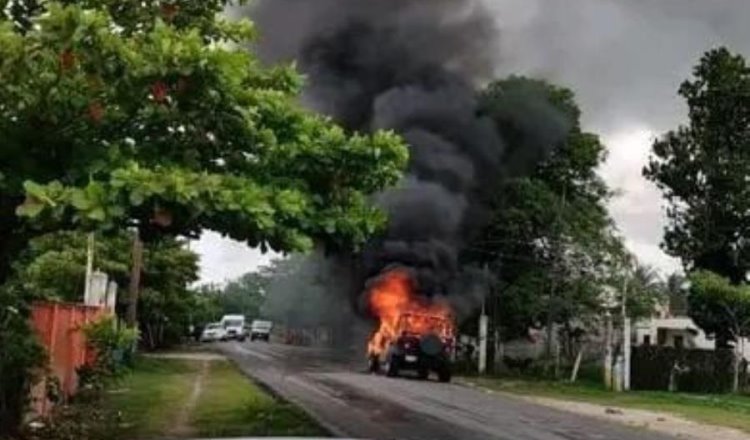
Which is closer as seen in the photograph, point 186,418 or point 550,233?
point 186,418

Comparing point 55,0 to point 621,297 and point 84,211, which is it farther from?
point 621,297

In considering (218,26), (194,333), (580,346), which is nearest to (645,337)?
(580,346)

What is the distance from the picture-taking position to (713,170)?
154 ft

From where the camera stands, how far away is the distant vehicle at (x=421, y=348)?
37094 millimetres

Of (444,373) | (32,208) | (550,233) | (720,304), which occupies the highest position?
(550,233)

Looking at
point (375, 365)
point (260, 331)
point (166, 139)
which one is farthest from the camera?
point (260, 331)

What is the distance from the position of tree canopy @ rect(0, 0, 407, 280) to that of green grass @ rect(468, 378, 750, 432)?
16152mm

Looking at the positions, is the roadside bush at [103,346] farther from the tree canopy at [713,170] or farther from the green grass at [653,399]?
the tree canopy at [713,170]

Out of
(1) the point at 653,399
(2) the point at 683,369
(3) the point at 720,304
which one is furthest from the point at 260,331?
(1) the point at 653,399

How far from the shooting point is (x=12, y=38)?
9.11 m

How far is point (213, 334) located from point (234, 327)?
933 cm

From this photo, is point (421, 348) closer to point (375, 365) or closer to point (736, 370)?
point (375, 365)

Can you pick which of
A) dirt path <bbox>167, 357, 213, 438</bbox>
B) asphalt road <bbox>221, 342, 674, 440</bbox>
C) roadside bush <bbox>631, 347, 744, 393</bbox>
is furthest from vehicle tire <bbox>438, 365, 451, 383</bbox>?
dirt path <bbox>167, 357, 213, 438</bbox>

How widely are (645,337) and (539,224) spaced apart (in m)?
21.8
